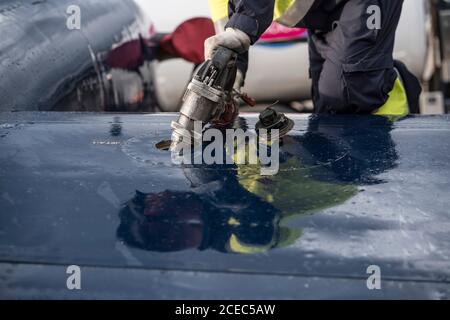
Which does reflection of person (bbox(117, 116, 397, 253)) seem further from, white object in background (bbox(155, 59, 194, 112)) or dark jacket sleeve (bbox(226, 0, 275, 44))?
white object in background (bbox(155, 59, 194, 112))

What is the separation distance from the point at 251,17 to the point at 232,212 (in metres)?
0.62

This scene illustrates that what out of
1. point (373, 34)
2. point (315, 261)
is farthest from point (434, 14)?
point (315, 261)

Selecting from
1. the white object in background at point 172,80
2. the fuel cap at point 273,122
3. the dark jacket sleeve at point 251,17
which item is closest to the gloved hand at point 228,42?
the dark jacket sleeve at point 251,17

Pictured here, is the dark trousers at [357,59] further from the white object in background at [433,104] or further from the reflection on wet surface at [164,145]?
the white object in background at [433,104]

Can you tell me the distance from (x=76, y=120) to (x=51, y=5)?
755mm

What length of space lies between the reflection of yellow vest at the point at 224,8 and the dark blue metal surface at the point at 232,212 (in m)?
0.47

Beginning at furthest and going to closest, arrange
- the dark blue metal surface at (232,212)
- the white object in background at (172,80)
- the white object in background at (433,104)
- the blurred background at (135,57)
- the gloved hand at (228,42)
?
the white object in background at (433,104) → the white object in background at (172,80) → the blurred background at (135,57) → the gloved hand at (228,42) → the dark blue metal surface at (232,212)

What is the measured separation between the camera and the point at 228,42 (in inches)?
61.4

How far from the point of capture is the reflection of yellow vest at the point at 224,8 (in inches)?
76.2

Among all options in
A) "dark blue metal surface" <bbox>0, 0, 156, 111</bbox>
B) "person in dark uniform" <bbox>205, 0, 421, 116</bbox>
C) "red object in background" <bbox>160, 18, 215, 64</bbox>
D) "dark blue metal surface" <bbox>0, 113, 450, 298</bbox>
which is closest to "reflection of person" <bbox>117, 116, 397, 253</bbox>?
"dark blue metal surface" <bbox>0, 113, 450, 298</bbox>

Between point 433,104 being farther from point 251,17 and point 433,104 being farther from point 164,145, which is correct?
point 164,145

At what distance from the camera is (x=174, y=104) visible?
3.84 m
